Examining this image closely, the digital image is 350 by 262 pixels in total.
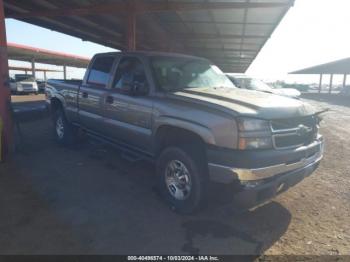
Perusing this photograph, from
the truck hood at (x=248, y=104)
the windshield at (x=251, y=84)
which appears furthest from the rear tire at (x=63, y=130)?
the windshield at (x=251, y=84)

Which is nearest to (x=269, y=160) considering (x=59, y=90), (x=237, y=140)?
(x=237, y=140)

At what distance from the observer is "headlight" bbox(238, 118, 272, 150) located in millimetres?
3320

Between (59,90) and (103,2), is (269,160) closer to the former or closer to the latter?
(59,90)

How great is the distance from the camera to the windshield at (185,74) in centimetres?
467

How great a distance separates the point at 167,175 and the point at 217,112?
1220 mm

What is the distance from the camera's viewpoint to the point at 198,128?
3.58 metres

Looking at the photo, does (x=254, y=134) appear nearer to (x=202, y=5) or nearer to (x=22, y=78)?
(x=202, y=5)

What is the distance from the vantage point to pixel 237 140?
3324mm

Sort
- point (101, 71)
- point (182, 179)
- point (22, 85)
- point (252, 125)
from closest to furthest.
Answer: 1. point (252, 125)
2. point (182, 179)
3. point (101, 71)
4. point (22, 85)

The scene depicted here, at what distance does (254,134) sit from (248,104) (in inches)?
17.9

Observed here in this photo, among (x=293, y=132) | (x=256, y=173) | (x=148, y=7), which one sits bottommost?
(x=256, y=173)

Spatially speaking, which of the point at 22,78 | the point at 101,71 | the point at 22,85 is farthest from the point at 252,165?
the point at 22,78

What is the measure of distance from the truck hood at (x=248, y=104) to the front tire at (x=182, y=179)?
2.26 feet

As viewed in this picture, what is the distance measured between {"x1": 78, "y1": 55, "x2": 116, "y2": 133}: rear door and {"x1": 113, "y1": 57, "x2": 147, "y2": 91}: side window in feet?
0.85
